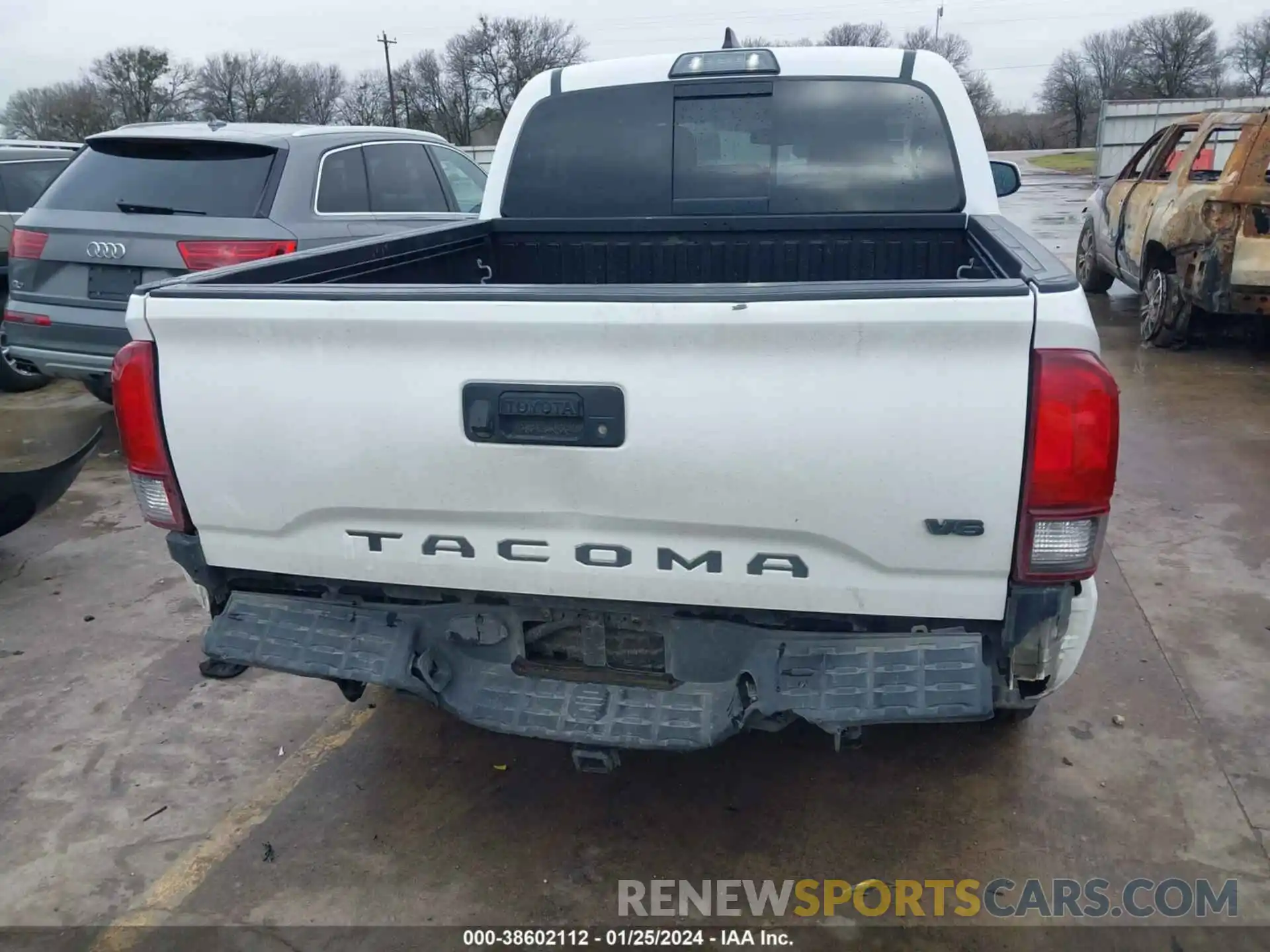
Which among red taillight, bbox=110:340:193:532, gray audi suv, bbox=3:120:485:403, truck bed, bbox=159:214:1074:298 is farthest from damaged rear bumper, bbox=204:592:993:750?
gray audi suv, bbox=3:120:485:403

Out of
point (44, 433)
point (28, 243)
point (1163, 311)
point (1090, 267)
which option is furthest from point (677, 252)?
point (1090, 267)

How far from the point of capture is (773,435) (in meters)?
2.14

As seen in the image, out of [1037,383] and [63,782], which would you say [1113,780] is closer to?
[1037,383]

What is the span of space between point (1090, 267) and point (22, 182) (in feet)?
33.2

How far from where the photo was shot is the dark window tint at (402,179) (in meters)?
6.53

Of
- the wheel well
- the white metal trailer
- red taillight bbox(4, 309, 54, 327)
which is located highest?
the white metal trailer

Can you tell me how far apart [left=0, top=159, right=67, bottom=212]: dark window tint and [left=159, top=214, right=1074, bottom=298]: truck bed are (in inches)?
212

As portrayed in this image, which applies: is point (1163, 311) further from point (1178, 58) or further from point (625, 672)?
point (1178, 58)

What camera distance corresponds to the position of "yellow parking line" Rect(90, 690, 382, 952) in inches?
102

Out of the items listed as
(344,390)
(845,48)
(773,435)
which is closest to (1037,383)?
(773,435)

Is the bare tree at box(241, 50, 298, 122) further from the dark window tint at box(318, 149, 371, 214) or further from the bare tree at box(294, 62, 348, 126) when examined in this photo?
the dark window tint at box(318, 149, 371, 214)

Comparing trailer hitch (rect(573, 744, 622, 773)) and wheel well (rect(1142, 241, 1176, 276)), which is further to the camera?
wheel well (rect(1142, 241, 1176, 276))

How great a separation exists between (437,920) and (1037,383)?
194cm

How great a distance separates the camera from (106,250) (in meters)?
5.65
